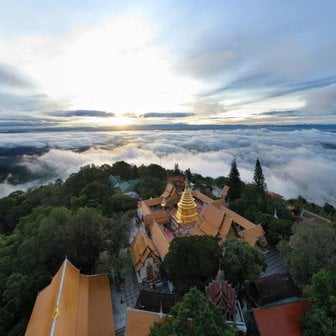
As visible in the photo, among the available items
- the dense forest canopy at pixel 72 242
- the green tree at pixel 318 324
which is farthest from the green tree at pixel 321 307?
the dense forest canopy at pixel 72 242

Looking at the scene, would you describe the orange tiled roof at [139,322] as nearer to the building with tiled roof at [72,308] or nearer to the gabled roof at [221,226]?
the building with tiled roof at [72,308]

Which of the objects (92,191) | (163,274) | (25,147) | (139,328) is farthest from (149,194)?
(25,147)

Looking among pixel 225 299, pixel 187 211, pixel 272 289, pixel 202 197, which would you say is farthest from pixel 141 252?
pixel 202 197

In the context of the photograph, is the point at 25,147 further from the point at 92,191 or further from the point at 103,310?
the point at 103,310

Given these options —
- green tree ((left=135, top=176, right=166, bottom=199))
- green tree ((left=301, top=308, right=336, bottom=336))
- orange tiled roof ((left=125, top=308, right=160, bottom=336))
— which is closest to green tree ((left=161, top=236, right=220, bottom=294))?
orange tiled roof ((left=125, top=308, right=160, bottom=336))

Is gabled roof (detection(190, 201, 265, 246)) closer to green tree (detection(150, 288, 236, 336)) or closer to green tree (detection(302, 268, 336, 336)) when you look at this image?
green tree (detection(302, 268, 336, 336))
